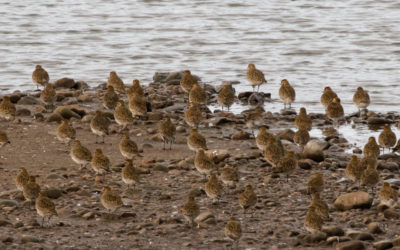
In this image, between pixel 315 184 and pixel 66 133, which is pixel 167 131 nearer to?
pixel 66 133

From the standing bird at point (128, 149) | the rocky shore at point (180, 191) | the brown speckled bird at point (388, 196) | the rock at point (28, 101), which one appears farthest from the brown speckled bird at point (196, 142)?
the rock at point (28, 101)

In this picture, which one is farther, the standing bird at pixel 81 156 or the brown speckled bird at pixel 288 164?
the standing bird at pixel 81 156

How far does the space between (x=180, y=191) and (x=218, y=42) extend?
816 inches

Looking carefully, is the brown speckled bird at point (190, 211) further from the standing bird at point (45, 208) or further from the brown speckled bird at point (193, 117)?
the brown speckled bird at point (193, 117)

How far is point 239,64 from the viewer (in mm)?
29797

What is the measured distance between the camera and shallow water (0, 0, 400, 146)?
88.7 feet

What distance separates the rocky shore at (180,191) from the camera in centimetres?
1201

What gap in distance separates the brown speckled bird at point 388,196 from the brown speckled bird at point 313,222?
1.48 metres

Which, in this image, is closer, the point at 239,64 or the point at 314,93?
the point at 314,93

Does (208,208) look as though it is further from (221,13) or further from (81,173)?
(221,13)

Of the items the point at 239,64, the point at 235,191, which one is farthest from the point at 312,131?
the point at 239,64

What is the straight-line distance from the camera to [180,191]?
1434 cm

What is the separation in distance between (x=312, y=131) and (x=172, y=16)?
2312 centimetres

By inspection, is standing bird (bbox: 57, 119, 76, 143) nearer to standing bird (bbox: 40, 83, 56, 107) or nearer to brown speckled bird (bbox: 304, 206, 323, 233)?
standing bird (bbox: 40, 83, 56, 107)
